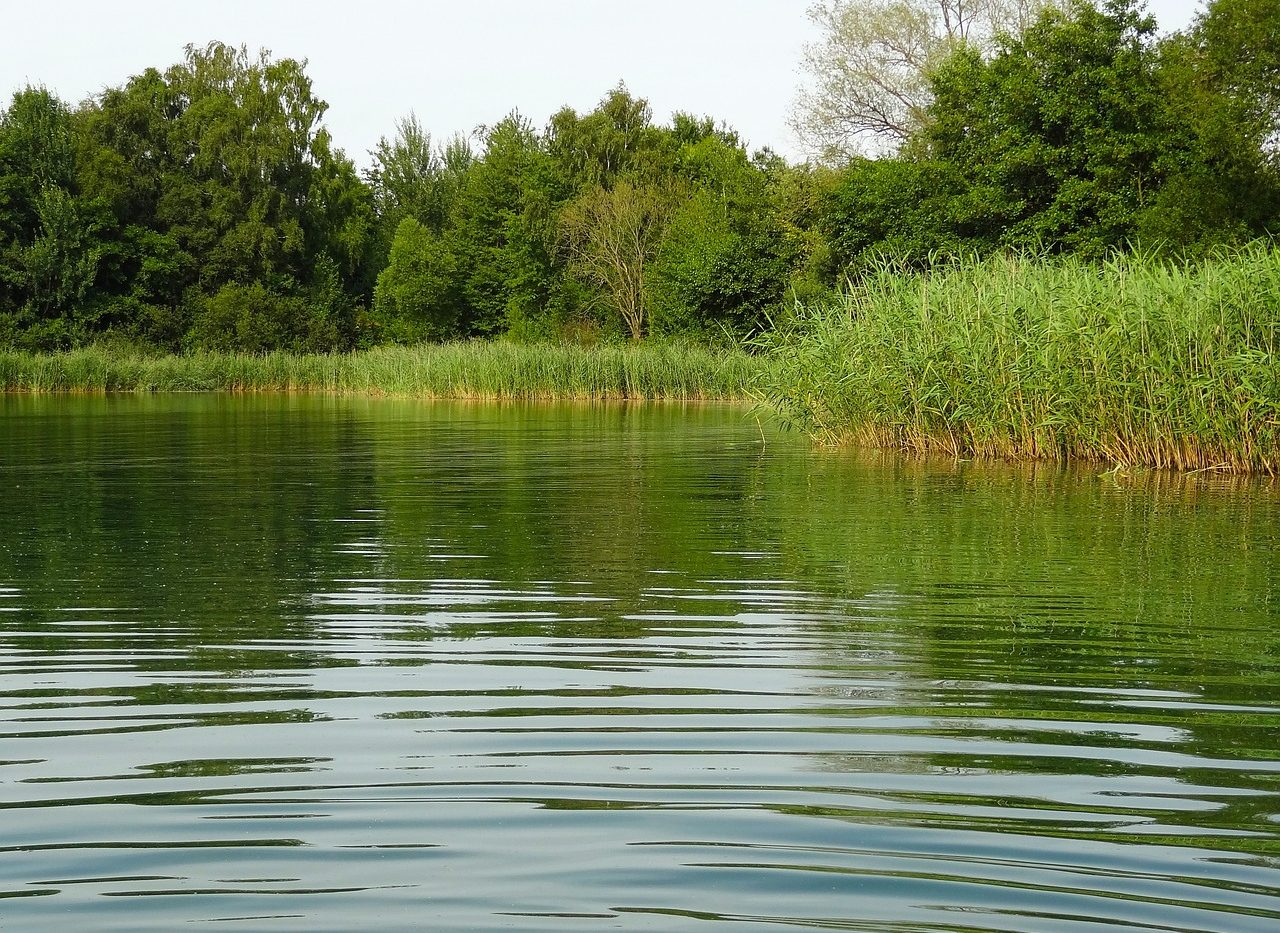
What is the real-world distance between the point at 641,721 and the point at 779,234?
3850 centimetres

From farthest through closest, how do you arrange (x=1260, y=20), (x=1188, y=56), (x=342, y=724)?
(x=1188, y=56), (x=1260, y=20), (x=342, y=724)

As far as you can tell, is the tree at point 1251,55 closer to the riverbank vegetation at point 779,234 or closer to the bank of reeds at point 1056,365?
the riverbank vegetation at point 779,234

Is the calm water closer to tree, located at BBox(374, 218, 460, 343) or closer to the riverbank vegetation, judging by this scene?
the riverbank vegetation

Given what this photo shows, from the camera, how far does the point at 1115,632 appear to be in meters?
5.34

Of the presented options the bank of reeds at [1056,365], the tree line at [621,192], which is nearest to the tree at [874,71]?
the tree line at [621,192]

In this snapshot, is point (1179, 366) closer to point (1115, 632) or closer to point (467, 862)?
point (1115, 632)

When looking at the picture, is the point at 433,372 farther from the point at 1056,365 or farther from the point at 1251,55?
the point at 1056,365

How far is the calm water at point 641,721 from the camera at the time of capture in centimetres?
255

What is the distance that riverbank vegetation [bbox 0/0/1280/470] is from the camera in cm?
1330

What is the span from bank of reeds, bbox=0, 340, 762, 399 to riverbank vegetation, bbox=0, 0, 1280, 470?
0.14m

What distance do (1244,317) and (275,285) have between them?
46.5 metres

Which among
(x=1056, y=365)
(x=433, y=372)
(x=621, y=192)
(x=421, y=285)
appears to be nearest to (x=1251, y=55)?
(x=1056, y=365)

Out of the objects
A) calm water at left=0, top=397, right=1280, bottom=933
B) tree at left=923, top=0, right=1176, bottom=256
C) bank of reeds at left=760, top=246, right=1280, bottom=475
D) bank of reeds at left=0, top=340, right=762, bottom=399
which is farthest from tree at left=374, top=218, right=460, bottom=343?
calm water at left=0, top=397, right=1280, bottom=933

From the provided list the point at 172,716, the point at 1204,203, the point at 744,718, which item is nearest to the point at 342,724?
the point at 172,716
